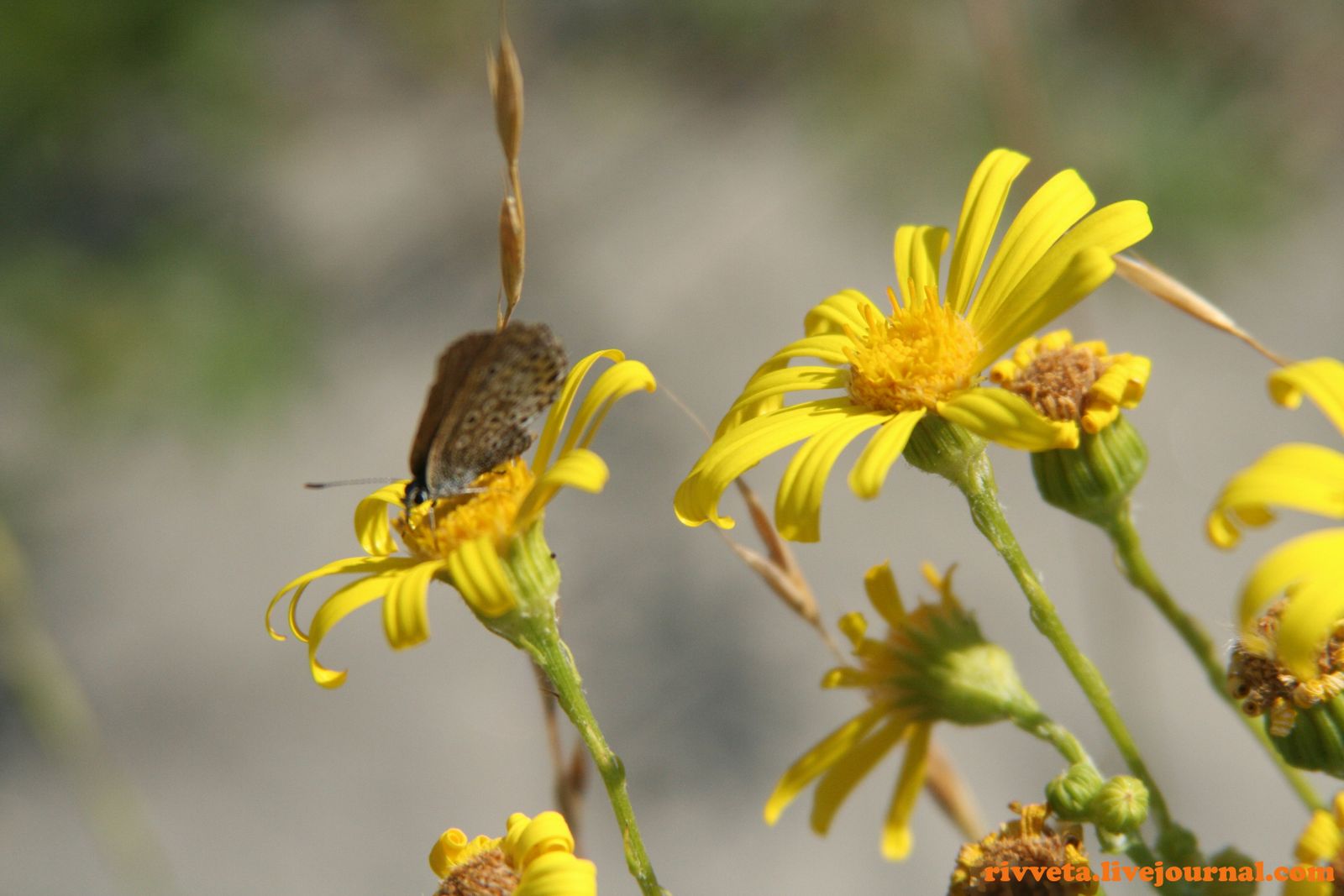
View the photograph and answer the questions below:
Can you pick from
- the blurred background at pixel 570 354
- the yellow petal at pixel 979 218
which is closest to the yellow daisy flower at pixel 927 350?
the yellow petal at pixel 979 218

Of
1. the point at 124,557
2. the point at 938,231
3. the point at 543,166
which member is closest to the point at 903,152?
the point at 543,166

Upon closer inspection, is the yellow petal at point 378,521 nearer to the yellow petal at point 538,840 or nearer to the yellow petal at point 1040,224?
the yellow petal at point 538,840

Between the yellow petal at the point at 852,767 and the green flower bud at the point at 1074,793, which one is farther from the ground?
the yellow petal at the point at 852,767

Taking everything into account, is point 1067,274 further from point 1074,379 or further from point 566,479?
point 566,479

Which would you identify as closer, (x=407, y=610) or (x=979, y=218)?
(x=407, y=610)

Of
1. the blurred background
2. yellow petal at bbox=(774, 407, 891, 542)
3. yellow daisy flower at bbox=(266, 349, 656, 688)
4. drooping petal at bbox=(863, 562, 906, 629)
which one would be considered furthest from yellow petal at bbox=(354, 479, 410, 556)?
the blurred background

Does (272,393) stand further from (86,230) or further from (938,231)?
(938,231)

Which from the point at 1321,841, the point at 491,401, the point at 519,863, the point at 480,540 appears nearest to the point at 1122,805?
the point at 1321,841
